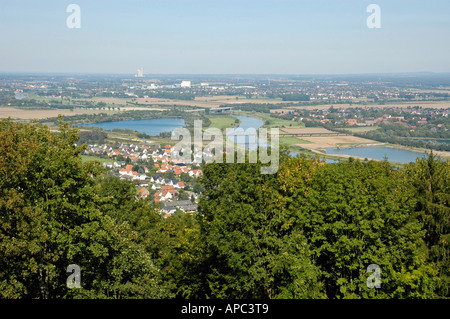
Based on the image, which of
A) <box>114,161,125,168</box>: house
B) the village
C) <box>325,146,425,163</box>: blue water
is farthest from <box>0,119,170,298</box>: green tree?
<box>325,146,425,163</box>: blue water

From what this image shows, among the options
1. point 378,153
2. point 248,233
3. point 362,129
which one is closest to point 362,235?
point 248,233

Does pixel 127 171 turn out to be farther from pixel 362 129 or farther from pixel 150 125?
pixel 362 129

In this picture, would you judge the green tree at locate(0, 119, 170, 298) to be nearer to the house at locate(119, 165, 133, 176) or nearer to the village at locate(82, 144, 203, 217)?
the village at locate(82, 144, 203, 217)
